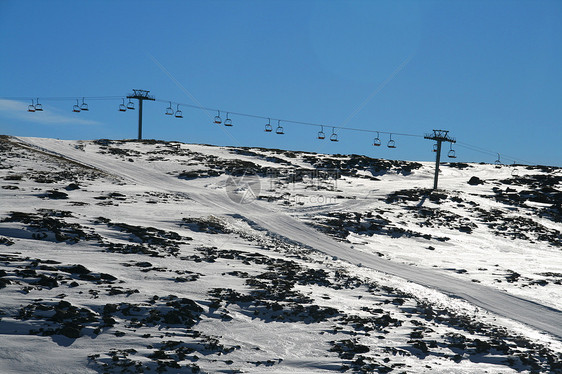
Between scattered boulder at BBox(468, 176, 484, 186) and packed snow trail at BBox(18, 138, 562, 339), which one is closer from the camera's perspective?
packed snow trail at BBox(18, 138, 562, 339)

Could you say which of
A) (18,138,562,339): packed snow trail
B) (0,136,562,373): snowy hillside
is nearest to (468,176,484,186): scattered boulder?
(0,136,562,373): snowy hillside

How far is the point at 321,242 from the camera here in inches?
1091

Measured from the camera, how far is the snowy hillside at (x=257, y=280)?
11734mm

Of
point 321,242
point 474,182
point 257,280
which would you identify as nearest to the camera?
point 257,280

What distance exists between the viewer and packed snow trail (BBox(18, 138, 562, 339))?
1833cm

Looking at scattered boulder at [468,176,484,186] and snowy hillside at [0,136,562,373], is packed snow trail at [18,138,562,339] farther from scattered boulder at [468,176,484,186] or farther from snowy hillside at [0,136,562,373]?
scattered boulder at [468,176,484,186]

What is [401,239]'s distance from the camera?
3192 centimetres

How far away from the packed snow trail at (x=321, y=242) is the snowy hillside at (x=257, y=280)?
0.51ft

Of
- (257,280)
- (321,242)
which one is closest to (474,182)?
(321,242)

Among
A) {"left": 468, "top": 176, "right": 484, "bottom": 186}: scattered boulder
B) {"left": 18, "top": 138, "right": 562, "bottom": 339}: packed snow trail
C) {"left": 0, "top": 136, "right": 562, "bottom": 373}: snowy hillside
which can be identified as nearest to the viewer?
{"left": 0, "top": 136, "right": 562, "bottom": 373}: snowy hillside

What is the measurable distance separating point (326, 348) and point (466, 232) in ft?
92.3

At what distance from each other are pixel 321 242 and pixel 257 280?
10.4m

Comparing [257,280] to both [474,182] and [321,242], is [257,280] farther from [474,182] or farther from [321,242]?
[474,182]

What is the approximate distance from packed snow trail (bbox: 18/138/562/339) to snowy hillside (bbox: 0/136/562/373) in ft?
0.51
